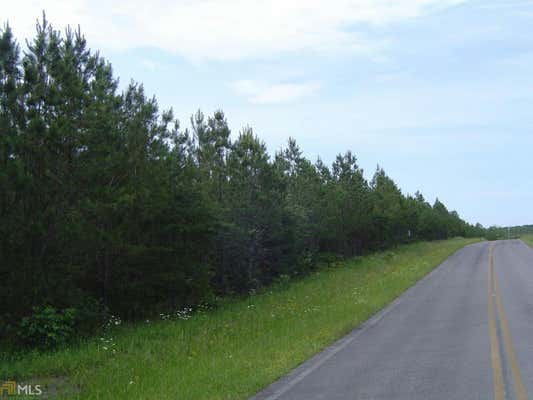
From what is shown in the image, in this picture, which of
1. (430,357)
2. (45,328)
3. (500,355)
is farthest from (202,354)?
(500,355)

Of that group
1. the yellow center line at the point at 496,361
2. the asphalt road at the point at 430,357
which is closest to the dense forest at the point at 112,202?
the asphalt road at the point at 430,357

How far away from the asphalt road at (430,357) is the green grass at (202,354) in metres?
A: 0.54

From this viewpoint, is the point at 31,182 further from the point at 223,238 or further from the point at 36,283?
the point at 223,238

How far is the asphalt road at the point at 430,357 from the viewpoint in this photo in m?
8.18

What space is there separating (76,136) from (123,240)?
4.23 meters

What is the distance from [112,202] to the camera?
15273 mm

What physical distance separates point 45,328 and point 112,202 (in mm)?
3666

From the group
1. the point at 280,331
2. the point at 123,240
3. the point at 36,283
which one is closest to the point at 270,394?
the point at 280,331

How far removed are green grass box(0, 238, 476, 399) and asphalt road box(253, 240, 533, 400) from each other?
0.54 m

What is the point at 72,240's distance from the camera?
14062 millimetres

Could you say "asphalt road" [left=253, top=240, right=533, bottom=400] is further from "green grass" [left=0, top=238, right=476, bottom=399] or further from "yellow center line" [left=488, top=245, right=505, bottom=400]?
"green grass" [left=0, top=238, right=476, bottom=399]

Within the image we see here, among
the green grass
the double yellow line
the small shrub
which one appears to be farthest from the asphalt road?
the small shrub

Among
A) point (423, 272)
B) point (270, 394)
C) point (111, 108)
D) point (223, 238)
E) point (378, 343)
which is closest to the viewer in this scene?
point (270, 394)

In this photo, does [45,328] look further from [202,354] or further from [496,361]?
[496,361]
